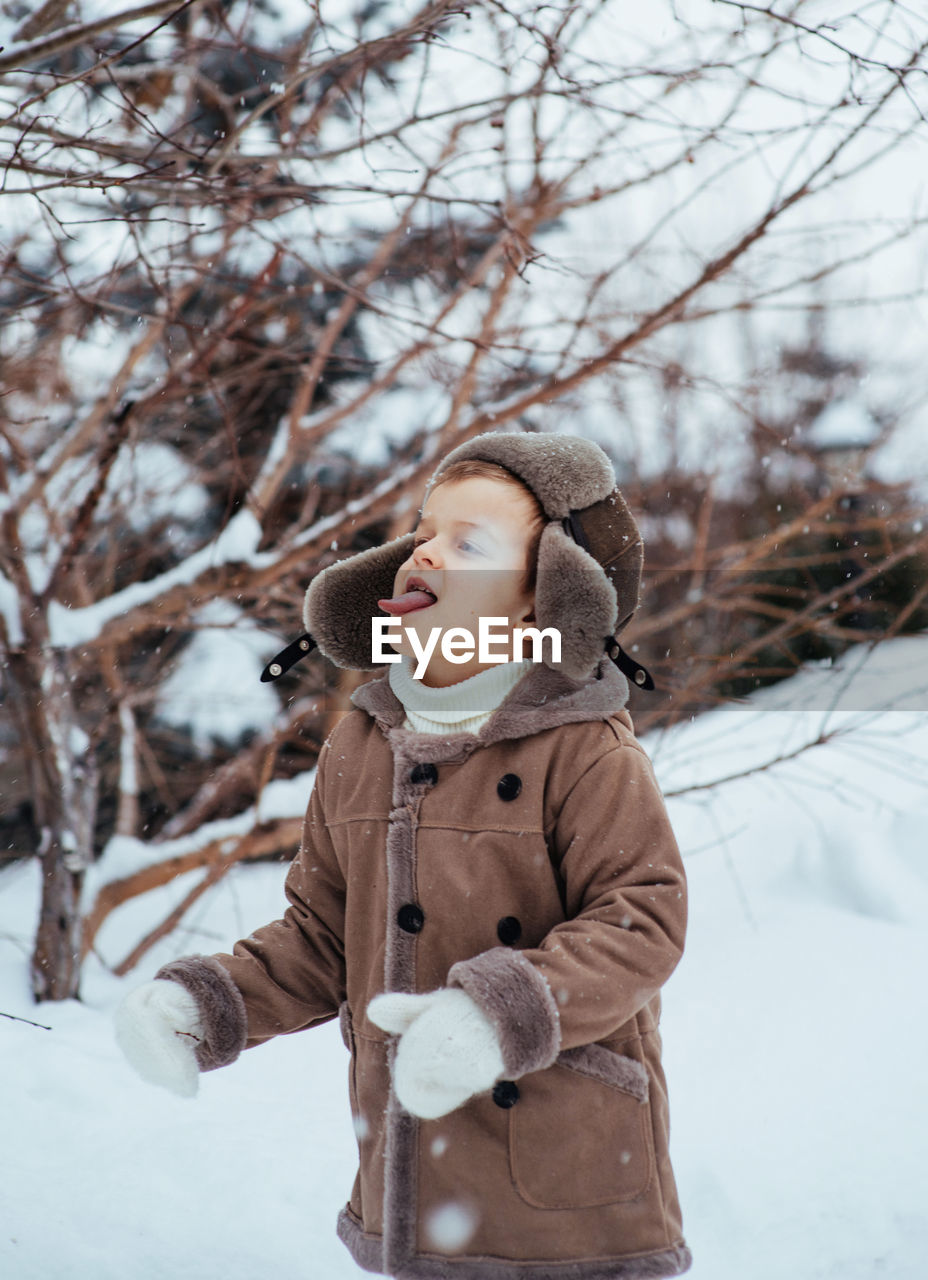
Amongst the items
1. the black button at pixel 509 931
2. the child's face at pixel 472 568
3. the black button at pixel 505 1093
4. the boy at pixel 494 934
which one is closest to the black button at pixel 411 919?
the boy at pixel 494 934

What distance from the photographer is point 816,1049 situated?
269 cm

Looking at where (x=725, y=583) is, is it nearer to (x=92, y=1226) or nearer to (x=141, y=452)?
(x=141, y=452)

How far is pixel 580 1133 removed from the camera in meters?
1.20

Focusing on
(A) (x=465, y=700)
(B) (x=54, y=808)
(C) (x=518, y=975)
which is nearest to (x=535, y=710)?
(A) (x=465, y=700)

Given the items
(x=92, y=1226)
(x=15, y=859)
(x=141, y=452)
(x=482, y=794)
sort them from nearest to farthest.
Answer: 1. (x=482, y=794)
2. (x=92, y=1226)
3. (x=141, y=452)
4. (x=15, y=859)

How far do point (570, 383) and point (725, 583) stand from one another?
1.73 m

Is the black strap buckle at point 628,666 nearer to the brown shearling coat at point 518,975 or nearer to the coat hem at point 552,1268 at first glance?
the brown shearling coat at point 518,975

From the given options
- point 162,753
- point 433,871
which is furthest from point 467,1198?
point 162,753

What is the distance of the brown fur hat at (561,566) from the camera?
4.25 ft

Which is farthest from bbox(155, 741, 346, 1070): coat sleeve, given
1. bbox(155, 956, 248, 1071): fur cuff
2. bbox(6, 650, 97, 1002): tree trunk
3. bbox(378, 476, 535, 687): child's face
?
bbox(6, 650, 97, 1002): tree trunk

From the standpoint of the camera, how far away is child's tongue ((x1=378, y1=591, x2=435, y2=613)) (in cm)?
134

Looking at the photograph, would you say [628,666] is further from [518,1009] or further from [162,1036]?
[162,1036]

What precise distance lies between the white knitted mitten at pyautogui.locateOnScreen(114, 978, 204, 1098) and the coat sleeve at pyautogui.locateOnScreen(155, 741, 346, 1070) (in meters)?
0.02

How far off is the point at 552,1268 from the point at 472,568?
0.88m
